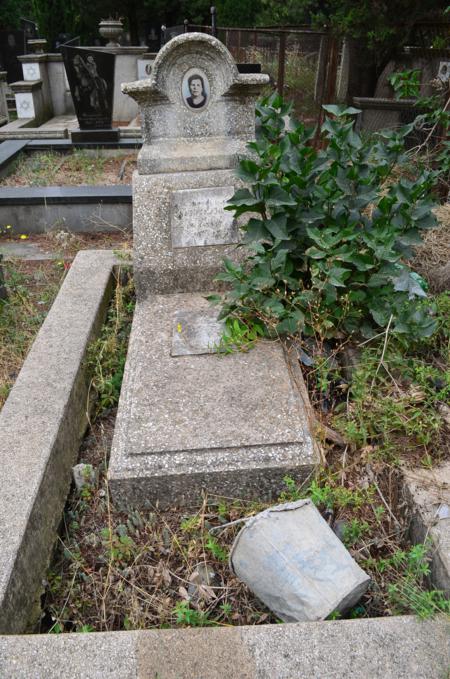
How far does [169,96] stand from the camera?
3.03 m

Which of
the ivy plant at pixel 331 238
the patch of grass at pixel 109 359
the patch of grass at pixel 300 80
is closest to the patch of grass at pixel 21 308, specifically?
the patch of grass at pixel 109 359

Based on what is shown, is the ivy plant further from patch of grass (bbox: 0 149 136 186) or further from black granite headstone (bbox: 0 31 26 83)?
black granite headstone (bbox: 0 31 26 83)

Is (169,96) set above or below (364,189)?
above

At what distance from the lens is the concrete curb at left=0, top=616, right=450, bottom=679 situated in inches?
Answer: 54.7

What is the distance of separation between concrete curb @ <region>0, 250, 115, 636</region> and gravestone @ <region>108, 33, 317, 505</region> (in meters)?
0.26

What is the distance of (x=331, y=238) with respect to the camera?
2465 millimetres

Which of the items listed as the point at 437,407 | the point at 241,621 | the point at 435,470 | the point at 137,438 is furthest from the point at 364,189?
the point at 241,621

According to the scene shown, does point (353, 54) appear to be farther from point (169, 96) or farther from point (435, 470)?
point (435, 470)

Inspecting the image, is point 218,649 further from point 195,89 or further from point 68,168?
point 68,168

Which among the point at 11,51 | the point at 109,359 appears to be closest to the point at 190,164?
the point at 109,359

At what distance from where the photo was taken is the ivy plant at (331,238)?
8.21ft

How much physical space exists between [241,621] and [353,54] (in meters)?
9.04

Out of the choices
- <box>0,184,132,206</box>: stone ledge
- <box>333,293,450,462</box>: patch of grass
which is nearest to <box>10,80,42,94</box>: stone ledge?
<box>0,184,132,206</box>: stone ledge

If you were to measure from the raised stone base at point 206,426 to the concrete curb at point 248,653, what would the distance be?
2.16ft
